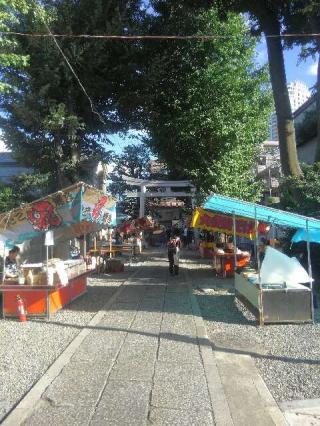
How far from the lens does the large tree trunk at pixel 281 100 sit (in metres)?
16.8

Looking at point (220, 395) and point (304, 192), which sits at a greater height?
point (304, 192)

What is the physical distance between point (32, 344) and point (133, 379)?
2.53 m

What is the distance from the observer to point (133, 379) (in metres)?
5.92

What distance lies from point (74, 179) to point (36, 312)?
10.2 m

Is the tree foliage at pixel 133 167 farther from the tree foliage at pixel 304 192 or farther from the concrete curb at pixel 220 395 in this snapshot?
the concrete curb at pixel 220 395

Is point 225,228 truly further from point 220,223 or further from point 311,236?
point 311,236

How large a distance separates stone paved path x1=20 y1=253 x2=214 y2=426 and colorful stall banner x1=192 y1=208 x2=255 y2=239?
8785 mm

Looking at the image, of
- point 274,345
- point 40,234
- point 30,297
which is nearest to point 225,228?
point 40,234

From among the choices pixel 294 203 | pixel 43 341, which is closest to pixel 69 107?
pixel 294 203

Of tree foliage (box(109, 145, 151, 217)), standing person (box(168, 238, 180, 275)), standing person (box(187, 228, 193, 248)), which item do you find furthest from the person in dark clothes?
tree foliage (box(109, 145, 151, 217))

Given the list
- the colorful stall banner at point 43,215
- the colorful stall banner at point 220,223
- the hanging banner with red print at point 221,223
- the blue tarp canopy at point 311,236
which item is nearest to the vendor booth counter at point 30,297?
the colorful stall banner at point 43,215

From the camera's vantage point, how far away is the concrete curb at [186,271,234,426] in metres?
4.84

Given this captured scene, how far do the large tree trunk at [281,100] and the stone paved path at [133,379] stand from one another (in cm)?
863

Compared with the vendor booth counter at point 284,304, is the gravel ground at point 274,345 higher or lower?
lower
